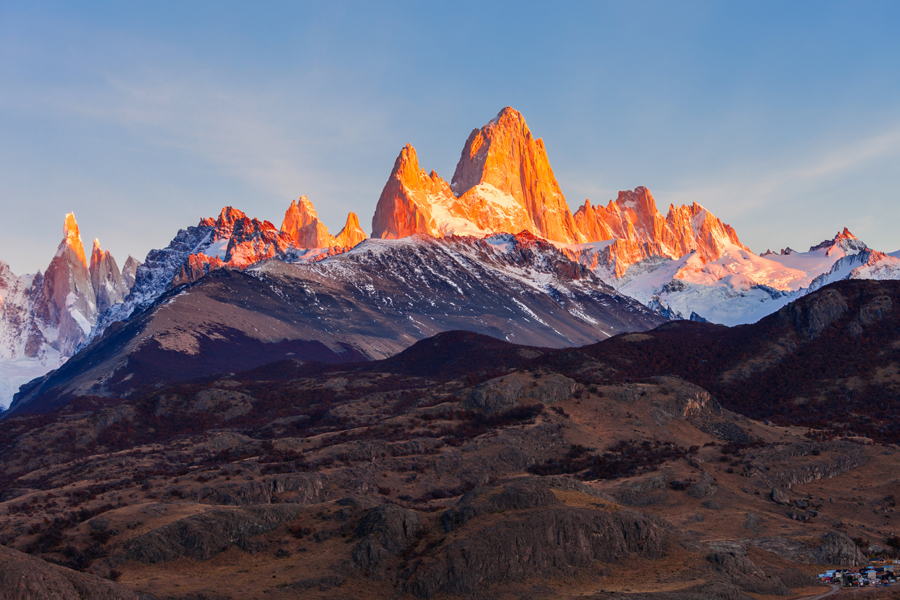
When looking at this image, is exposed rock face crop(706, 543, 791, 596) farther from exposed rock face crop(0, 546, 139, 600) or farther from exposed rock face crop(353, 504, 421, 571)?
exposed rock face crop(0, 546, 139, 600)

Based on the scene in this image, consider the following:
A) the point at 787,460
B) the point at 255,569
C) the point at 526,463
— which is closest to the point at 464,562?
the point at 255,569

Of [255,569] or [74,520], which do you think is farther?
[74,520]

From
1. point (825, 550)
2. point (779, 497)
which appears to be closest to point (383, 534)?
point (825, 550)

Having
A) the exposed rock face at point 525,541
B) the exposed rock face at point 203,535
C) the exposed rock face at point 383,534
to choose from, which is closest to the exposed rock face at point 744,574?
the exposed rock face at point 525,541

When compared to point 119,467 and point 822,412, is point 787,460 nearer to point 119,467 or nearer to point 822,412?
point 822,412

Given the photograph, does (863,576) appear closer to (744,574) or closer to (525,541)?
(744,574)

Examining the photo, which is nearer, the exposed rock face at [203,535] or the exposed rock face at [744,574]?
the exposed rock face at [744,574]

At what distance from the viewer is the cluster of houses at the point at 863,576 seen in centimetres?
5778

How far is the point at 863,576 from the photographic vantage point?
60.2m

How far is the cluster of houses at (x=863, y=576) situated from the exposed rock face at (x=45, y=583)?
47615 millimetres

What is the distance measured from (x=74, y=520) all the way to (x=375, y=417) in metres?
68.2

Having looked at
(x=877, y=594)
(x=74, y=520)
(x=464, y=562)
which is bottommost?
(x=877, y=594)

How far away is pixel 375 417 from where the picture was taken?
465ft

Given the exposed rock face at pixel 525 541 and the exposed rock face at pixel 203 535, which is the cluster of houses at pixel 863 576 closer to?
the exposed rock face at pixel 525 541
